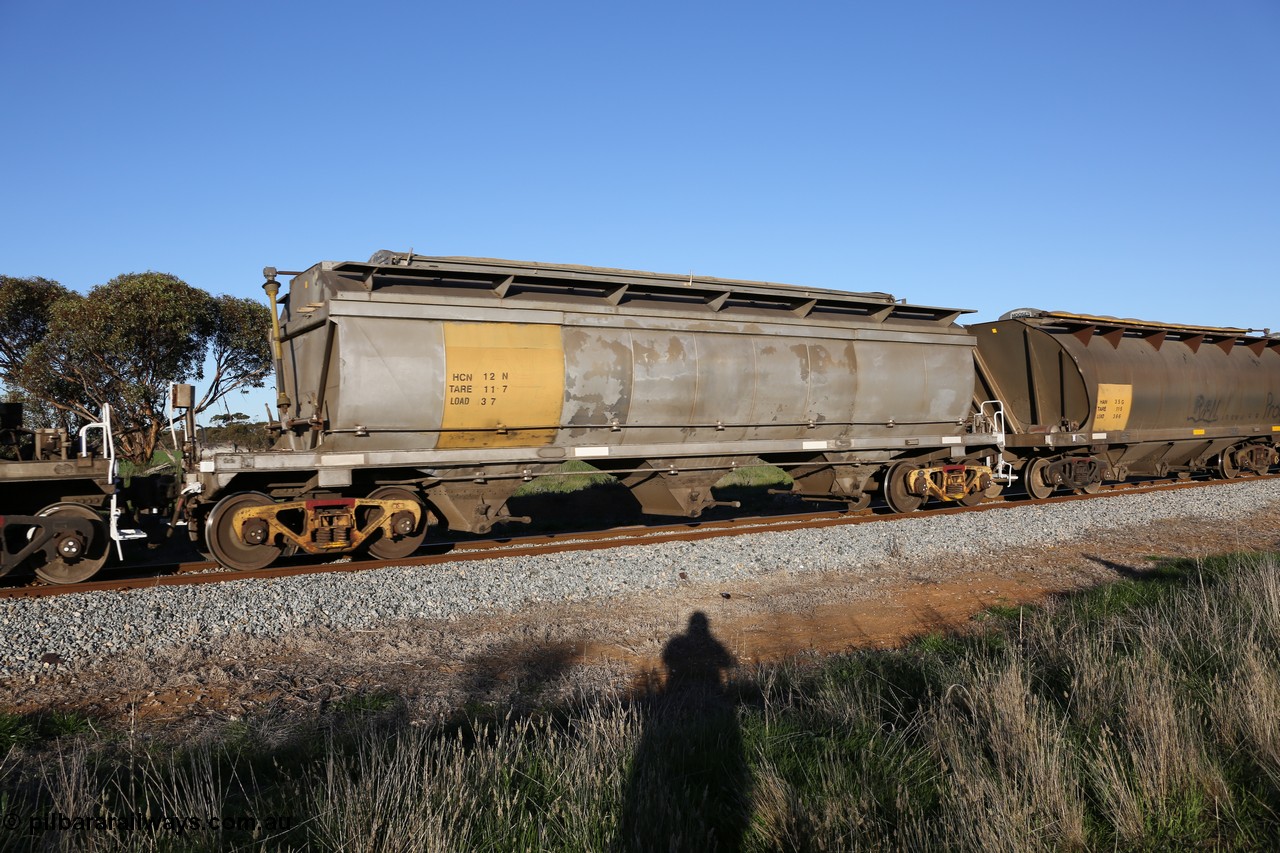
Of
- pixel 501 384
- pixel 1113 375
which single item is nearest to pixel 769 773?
pixel 501 384

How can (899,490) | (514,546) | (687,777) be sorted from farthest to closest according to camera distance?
1. (899,490)
2. (514,546)
3. (687,777)

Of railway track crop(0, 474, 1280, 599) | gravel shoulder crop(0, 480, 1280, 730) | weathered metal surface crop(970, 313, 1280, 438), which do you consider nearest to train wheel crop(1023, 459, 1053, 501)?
railway track crop(0, 474, 1280, 599)

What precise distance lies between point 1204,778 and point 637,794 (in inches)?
108

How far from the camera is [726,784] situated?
4449 millimetres

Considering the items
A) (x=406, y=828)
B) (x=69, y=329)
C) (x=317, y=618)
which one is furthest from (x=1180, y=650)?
(x=69, y=329)

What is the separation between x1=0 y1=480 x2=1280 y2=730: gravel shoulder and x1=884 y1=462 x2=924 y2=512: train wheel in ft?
6.79

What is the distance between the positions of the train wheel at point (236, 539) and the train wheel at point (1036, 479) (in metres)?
14.7

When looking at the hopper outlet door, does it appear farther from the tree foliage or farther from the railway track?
the tree foliage

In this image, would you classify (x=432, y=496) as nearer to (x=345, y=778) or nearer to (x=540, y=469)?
(x=540, y=469)

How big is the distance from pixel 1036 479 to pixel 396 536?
43.6 ft

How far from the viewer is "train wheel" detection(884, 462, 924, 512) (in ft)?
49.2

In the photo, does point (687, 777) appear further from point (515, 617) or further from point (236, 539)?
point (236, 539)

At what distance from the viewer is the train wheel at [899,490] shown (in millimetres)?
14992

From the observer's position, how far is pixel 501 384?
10695mm
